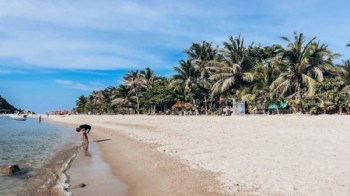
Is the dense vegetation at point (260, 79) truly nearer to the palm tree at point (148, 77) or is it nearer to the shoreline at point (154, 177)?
the palm tree at point (148, 77)

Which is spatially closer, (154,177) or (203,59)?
(154,177)

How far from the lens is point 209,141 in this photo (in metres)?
18.8

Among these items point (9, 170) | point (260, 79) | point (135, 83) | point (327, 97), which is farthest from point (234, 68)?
point (135, 83)

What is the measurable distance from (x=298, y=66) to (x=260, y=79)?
5.82 metres

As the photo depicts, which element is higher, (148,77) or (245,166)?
(148,77)

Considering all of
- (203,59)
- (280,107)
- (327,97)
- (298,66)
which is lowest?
(280,107)

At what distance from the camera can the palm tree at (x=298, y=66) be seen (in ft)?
129

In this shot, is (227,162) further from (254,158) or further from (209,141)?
(209,141)

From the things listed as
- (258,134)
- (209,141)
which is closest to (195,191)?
(209,141)

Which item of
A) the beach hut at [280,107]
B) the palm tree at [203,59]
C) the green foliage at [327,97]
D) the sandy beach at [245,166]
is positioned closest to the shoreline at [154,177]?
the sandy beach at [245,166]

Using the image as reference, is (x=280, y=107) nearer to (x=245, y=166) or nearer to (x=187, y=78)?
(x=187, y=78)

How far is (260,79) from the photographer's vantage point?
44.5 metres

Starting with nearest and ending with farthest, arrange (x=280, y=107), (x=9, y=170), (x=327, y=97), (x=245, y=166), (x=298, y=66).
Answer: (x=245, y=166) → (x=9, y=170) → (x=327, y=97) → (x=298, y=66) → (x=280, y=107)

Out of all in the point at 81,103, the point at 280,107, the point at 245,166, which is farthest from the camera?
the point at 81,103
